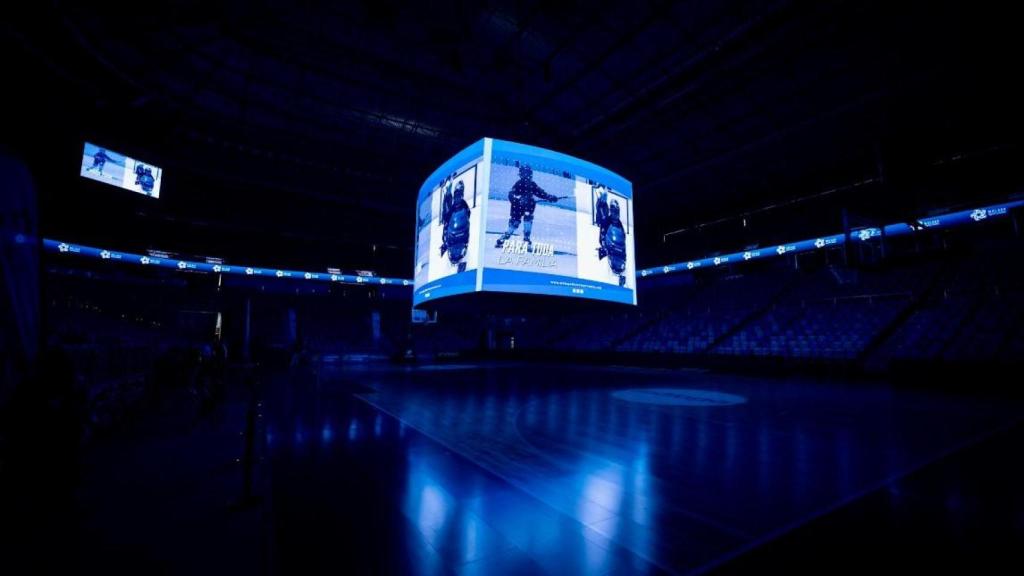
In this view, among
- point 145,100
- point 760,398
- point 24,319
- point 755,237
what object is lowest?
point 760,398

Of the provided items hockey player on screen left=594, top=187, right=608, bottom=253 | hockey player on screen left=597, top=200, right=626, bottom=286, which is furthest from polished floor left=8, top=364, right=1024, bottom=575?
hockey player on screen left=594, top=187, right=608, bottom=253

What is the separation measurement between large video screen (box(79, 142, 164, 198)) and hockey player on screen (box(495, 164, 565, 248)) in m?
12.3

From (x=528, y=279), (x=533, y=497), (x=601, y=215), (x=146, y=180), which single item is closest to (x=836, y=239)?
(x=601, y=215)

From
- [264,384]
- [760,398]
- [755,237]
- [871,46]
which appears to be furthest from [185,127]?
[755,237]

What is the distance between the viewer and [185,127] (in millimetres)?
11477

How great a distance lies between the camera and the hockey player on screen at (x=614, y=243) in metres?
8.78

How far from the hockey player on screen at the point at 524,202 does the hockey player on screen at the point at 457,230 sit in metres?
0.87

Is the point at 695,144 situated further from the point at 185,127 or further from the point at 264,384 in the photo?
the point at 185,127

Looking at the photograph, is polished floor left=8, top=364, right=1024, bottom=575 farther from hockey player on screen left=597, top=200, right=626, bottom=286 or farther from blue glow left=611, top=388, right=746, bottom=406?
hockey player on screen left=597, top=200, right=626, bottom=286

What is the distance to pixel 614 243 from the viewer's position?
29.5 feet

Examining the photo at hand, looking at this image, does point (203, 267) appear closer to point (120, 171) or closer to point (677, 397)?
point (120, 171)

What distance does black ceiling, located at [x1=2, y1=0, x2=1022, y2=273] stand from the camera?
736cm

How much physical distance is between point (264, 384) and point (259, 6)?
856cm

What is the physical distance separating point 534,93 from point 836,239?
512 inches
